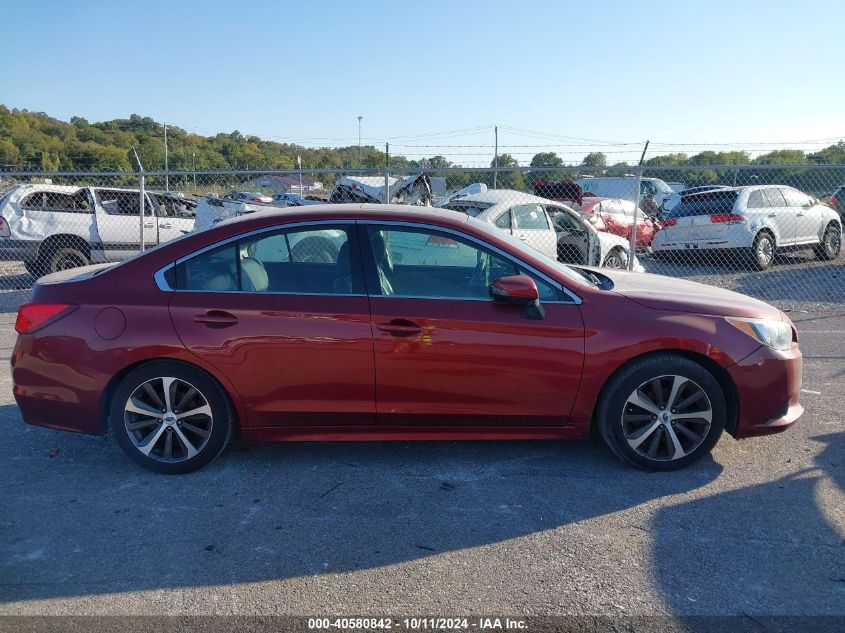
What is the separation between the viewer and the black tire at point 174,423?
4266 mm

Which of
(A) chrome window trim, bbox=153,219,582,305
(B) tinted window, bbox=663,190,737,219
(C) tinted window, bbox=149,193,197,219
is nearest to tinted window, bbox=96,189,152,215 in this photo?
(C) tinted window, bbox=149,193,197,219

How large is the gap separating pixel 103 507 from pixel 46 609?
3.10 feet

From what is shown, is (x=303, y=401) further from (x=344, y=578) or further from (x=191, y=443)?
(x=344, y=578)

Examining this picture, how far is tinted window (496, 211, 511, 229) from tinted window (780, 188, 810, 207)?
6.76 m

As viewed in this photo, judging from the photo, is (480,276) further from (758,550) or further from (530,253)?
(758,550)

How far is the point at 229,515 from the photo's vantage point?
12.6ft

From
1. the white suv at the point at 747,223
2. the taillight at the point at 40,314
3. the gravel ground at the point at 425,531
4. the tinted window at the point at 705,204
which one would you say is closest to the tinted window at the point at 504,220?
the white suv at the point at 747,223

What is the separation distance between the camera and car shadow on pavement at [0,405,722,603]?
3.35 metres

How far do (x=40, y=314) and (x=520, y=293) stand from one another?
9.48 ft

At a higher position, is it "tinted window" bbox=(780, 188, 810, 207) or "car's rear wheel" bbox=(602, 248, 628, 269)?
"tinted window" bbox=(780, 188, 810, 207)

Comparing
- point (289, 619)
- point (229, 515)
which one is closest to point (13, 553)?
point (229, 515)

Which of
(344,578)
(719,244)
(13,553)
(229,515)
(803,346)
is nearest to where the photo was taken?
(344,578)

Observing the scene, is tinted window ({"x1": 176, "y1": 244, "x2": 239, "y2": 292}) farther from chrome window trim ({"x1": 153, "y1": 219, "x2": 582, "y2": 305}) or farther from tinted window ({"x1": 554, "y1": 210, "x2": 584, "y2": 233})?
tinted window ({"x1": 554, "y1": 210, "x2": 584, "y2": 233})

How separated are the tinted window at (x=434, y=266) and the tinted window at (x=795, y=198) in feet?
39.9
